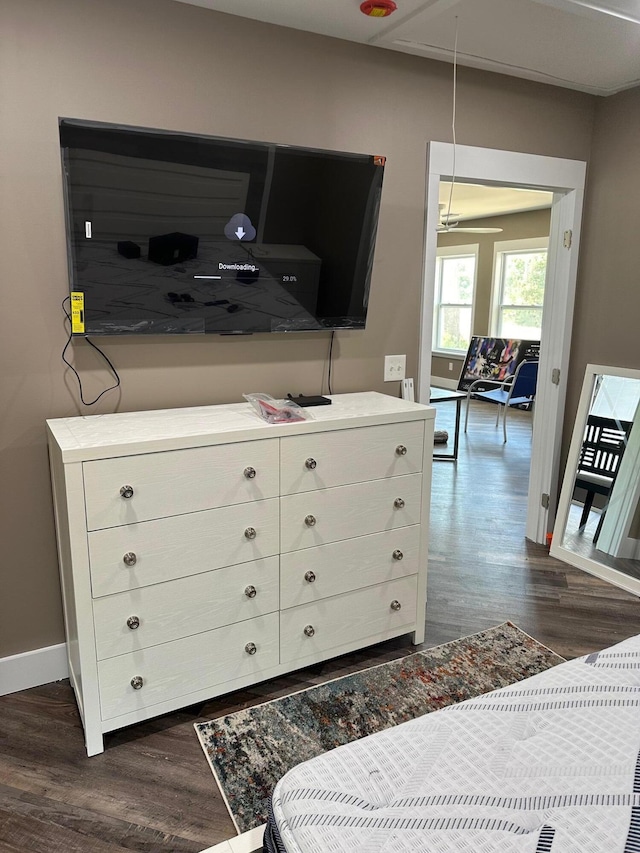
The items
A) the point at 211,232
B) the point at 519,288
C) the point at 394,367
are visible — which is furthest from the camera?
the point at 519,288

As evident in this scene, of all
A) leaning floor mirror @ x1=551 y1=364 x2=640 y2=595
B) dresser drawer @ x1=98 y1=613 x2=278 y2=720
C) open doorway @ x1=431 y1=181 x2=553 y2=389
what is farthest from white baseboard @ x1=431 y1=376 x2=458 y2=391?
dresser drawer @ x1=98 y1=613 x2=278 y2=720

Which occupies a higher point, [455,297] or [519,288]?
[519,288]

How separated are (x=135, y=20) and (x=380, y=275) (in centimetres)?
129

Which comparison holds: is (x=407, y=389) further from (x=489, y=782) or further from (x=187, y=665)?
(x=489, y=782)

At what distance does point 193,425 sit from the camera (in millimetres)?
2051

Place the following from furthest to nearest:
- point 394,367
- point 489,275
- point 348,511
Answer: point 489,275 → point 394,367 → point 348,511

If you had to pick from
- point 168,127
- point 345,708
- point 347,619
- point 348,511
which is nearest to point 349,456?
point 348,511

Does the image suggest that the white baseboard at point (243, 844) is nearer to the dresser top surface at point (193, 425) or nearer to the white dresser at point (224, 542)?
the white dresser at point (224, 542)

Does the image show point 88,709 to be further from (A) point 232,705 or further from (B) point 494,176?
(B) point 494,176

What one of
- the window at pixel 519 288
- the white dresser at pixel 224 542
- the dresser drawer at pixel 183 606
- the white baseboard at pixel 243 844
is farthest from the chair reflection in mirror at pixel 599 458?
the window at pixel 519 288

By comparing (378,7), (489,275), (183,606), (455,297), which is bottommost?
(183,606)

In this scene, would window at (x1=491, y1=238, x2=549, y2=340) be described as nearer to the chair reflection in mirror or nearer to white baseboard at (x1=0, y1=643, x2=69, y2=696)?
the chair reflection in mirror

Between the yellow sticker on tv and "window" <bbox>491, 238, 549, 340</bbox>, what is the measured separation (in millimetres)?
6826

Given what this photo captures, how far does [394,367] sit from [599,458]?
1.32 meters
